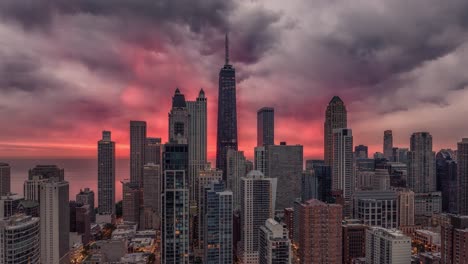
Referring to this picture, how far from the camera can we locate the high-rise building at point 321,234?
3306 cm

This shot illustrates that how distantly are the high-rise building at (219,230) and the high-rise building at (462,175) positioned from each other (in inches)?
1678

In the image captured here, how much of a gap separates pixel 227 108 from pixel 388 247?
77.1 meters

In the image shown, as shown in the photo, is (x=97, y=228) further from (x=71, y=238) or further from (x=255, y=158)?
(x=255, y=158)

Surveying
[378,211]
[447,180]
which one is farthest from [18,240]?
[447,180]

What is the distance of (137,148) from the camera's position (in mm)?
85688

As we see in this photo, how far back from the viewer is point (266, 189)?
44.7 meters

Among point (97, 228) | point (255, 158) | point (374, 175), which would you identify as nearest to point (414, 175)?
point (374, 175)

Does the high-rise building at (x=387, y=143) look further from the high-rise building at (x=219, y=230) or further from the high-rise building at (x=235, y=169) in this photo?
the high-rise building at (x=219, y=230)

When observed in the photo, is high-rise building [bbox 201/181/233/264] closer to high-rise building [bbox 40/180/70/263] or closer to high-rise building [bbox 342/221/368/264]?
high-rise building [bbox 342/221/368/264]

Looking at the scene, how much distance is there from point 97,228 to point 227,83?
197ft

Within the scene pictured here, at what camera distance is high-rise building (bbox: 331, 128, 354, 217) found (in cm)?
7188

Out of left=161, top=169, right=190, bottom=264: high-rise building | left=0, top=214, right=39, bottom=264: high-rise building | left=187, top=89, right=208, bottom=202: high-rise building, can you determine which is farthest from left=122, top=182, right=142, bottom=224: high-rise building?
left=0, top=214, right=39, bottom=264: high-rise building

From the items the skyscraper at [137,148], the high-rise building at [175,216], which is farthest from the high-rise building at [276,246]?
the skyscraper at [137,148]

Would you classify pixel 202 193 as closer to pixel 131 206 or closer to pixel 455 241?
pixel 131 206
